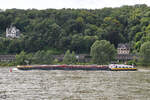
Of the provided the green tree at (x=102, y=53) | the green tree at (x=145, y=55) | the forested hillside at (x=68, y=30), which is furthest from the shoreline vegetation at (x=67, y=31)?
the green tree at (x=102, y=53)

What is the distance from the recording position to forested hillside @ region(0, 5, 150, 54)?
504 feet

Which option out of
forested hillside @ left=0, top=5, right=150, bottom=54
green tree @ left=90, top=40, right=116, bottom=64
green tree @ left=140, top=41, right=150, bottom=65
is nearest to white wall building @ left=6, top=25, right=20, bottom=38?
forested hillside @ left=0, top=5, right=150, bottom=54

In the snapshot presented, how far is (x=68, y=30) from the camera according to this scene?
173375 millimetres

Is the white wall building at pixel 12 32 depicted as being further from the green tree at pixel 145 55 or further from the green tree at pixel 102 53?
the green tree at pixel 145 55

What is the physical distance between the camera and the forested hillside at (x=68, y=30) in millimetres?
153750

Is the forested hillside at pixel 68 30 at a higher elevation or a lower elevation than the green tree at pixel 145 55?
higher

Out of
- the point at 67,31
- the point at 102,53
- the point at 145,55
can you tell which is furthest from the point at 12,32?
the point at 145,55

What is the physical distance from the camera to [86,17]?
19038 cm

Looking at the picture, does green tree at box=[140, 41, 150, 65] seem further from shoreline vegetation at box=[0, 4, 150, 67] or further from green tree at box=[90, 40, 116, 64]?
shoreline vegetation at box=[0, 4, 150, 67]

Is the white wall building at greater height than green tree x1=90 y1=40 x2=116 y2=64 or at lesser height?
greater

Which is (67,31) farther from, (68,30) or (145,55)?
(145,55)

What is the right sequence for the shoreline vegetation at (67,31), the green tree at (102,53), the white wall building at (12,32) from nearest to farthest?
the green tree at (102,53) → the shoreline vegetation at (67,31) → the white wall building at (12,32)

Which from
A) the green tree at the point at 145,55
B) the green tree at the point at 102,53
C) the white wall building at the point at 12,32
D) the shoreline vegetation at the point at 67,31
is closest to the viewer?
the green tree at the point at 145,55

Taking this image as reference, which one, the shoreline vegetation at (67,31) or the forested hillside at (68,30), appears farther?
the forested hillside at (68,30)
